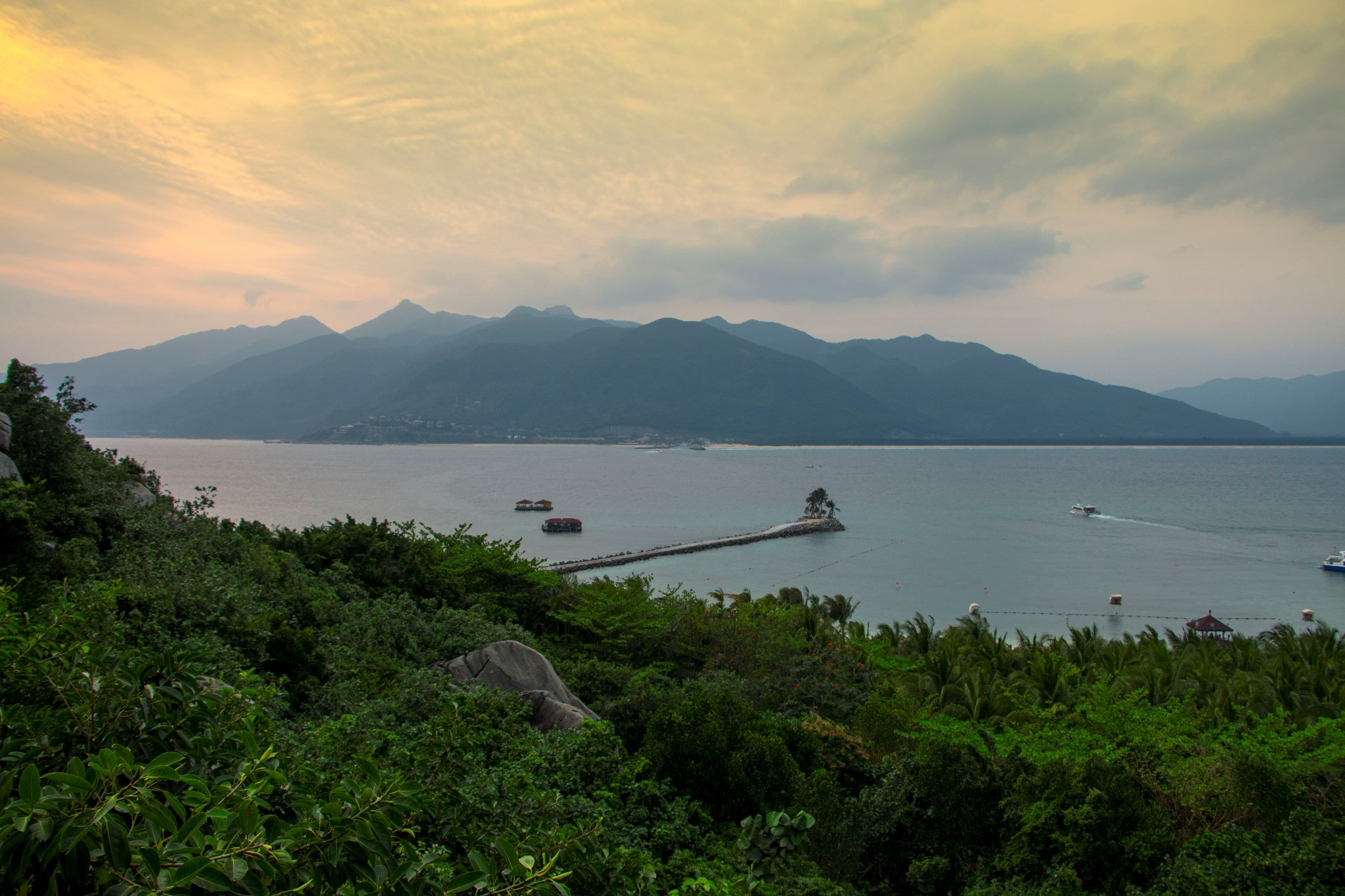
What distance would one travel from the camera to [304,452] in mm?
177250

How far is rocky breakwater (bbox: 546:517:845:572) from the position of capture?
163ft

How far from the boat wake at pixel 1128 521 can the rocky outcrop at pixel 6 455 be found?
86376mm

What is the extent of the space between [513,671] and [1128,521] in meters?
84.2

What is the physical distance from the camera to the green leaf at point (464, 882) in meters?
2.52

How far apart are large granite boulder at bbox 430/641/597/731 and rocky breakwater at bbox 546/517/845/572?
27587mm

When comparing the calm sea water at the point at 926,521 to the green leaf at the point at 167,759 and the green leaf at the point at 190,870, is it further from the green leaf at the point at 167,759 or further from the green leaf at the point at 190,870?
the green leaf at the point at 190,870

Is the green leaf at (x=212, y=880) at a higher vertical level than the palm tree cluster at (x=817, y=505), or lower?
higher

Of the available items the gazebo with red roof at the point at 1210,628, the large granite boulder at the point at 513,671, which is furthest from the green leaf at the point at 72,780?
the gazebo with red roof at the point at 1210,628

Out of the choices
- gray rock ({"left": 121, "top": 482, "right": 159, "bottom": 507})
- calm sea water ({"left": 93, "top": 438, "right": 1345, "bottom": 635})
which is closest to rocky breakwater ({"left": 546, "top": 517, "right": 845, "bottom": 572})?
calm sea water ({"left": 93, "top": 438, "right": 1345, "bottom": 635})

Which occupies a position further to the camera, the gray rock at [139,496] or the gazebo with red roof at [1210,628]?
the gazebo with red roof at [1210,628]

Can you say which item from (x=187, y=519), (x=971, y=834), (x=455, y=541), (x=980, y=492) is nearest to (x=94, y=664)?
(x=971, y=834)

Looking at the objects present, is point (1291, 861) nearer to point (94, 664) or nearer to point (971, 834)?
point (971, 834)

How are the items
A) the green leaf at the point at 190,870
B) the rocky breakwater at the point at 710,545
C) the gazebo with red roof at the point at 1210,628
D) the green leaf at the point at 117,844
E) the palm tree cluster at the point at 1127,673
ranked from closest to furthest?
the green leaf at the point at 190,870, the green leaf at the point at 117,844, the palm tree cluster at the point at 1127,673, the gazebo with red roof at the point at 1210,628, the rocky breakwater at the point at 710,545

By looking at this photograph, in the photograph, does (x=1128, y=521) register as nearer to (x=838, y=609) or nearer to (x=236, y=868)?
(x=838, y=609)
